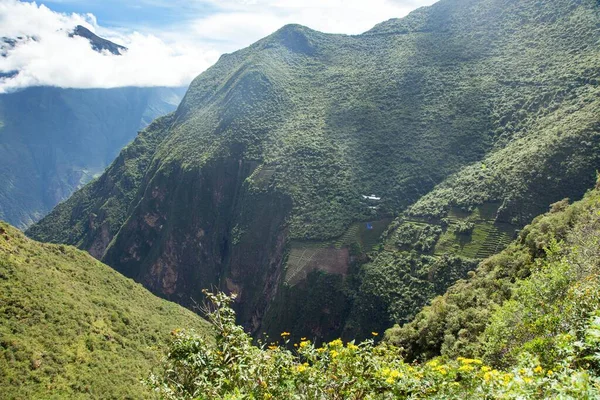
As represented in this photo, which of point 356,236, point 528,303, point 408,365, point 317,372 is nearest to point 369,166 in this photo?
point 356,236

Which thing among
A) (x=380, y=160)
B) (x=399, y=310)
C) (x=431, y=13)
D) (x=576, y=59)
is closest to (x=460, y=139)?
(x=380, y=160)

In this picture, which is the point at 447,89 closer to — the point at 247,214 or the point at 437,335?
the point at 247,214

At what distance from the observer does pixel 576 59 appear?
8538 centimetres

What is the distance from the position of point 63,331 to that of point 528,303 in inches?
1714

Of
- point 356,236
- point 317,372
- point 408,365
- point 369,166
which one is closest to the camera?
point 317,372

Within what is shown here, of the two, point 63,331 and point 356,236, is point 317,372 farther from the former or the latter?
point 356,236

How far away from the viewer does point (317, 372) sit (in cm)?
1240

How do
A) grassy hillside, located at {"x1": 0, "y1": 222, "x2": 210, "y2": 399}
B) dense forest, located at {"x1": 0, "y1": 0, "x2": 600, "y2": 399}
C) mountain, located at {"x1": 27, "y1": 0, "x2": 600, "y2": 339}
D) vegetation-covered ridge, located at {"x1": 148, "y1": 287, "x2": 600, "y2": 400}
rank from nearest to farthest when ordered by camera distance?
vegetation-covered ridge, located at {"x1": 148, "y1": 287, "x2": 600, "y2": 400} → dense forest, located at {"x1": 0, "y1": 0, "x2": 600, "y2": 399} → grassy hillside, located at {"x1": 0, "y1": 222, "x2": 210, "y2": 399} → mountain, located at {"x1": 27, "y1": 0, "x2": 600, "y2": 339}

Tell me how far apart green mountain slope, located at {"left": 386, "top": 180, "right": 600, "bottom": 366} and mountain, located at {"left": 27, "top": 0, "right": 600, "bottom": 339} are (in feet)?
66.0

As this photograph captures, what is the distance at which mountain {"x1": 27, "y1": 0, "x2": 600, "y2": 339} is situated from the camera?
71.3 metres

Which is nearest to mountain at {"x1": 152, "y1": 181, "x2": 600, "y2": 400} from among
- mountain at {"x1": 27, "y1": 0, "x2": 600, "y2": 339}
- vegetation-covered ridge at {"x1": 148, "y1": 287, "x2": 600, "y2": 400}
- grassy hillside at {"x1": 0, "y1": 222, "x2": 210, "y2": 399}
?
vegetation-covered ridge at {"x1": 148, "y1": 287, "x2": 600, "y2": 400}

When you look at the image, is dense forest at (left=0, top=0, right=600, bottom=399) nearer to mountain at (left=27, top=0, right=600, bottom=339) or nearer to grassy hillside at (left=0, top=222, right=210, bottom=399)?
grassy hillside at (left=0, top=222, right=210, bottom=399)

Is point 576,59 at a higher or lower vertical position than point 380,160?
higher

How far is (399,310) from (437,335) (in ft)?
91.1
